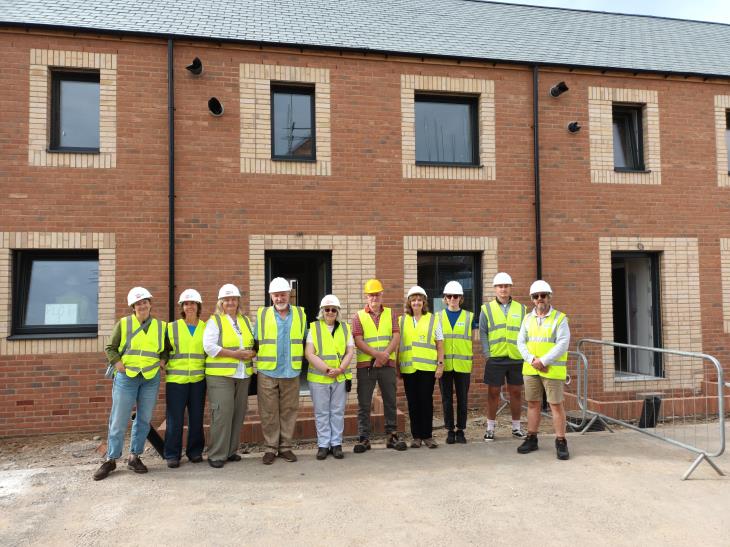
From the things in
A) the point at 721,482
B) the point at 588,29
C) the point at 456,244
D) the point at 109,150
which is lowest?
the point at 721,482

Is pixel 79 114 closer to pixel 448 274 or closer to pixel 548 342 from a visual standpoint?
pixel 448 274

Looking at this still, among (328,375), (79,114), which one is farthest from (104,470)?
(79,114)

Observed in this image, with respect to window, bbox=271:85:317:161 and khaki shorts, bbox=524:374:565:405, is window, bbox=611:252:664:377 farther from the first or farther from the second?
window, bbox=271:85:317:161

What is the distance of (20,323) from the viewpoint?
277 inches

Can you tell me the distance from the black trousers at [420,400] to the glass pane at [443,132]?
387 cm

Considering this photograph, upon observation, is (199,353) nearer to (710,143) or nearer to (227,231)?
(227,231)

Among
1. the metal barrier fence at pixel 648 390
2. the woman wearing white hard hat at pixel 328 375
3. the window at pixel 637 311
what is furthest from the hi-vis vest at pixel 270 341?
the window at pixel 637 311

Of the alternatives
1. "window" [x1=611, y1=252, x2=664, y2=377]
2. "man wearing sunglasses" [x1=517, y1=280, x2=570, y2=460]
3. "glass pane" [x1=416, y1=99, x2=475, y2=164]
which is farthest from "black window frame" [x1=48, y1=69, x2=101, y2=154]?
"window" [x1=611, y1=252, x2=664, y2=377]

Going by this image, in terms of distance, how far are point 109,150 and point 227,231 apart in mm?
1941

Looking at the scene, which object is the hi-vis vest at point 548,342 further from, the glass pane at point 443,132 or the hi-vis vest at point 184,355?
the glass pane at point 443,132

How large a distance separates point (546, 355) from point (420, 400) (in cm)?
145

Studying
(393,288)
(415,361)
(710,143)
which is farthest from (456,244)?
(710,143)

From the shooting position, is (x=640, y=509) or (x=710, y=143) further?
(x=710, y=143)

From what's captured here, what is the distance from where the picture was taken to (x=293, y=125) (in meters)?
8.02
